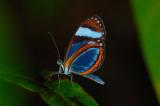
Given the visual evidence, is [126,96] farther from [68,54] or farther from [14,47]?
[14,47]

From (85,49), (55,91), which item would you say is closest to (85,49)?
(85,49)

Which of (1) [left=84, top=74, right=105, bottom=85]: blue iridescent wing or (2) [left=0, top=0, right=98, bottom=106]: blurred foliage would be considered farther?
(1) [left=84, top=74, right=105, bottom=85]: blue iridescent wing

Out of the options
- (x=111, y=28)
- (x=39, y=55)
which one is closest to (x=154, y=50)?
(x=111, y=28)

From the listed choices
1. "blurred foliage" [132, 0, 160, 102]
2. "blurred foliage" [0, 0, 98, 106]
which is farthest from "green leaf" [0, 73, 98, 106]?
"blurred foliage" [132, 0, 160, 102]

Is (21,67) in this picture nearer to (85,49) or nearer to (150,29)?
(85,49)

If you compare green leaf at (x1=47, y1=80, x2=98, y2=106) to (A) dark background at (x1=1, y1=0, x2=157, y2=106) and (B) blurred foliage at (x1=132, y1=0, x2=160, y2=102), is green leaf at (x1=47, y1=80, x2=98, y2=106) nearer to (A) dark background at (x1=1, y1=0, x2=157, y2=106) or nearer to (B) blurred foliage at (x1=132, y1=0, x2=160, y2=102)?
(A) dark background at (x1=1, y1=0, x2=157, y2=106)
